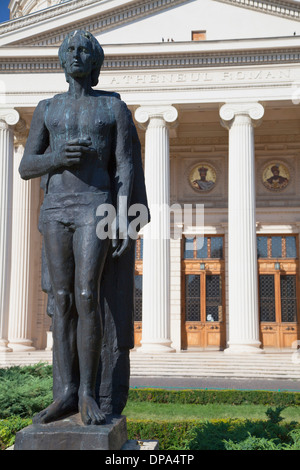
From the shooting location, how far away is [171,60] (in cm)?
2281

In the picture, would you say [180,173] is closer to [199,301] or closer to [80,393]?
[199,301]

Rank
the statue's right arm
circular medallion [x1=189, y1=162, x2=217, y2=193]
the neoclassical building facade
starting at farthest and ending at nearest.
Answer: circular medallion [x1=189, y1=162, x2=217, y2=193] < the neoclassical building facade < the statue's right arm

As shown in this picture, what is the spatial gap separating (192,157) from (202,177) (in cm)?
116

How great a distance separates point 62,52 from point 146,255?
1713 centimetres

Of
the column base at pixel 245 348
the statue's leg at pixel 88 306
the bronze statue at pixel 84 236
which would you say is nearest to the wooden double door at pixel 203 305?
the column base at pixel 245 348

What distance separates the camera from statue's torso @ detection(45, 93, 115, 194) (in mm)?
4633

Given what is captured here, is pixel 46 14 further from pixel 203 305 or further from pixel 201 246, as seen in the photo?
pixel 203 305

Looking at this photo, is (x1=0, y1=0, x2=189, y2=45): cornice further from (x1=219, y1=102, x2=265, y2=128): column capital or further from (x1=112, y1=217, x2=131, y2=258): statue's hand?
(x1=112, y1=217, x2=131, y2=258): statue's hand

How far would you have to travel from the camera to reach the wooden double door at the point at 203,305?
26.6m

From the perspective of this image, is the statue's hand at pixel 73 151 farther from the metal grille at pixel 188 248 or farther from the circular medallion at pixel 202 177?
the circular medallion at pixel 202 177

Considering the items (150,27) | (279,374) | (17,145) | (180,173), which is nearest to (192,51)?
(150,27)

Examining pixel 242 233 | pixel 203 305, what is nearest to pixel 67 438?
pixel 242 233

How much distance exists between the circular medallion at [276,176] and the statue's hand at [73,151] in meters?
24.0

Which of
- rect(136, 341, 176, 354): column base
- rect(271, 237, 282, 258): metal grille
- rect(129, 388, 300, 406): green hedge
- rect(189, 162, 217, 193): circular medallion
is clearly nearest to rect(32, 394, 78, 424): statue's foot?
rect(129, 388, 300, 406): green hedge
